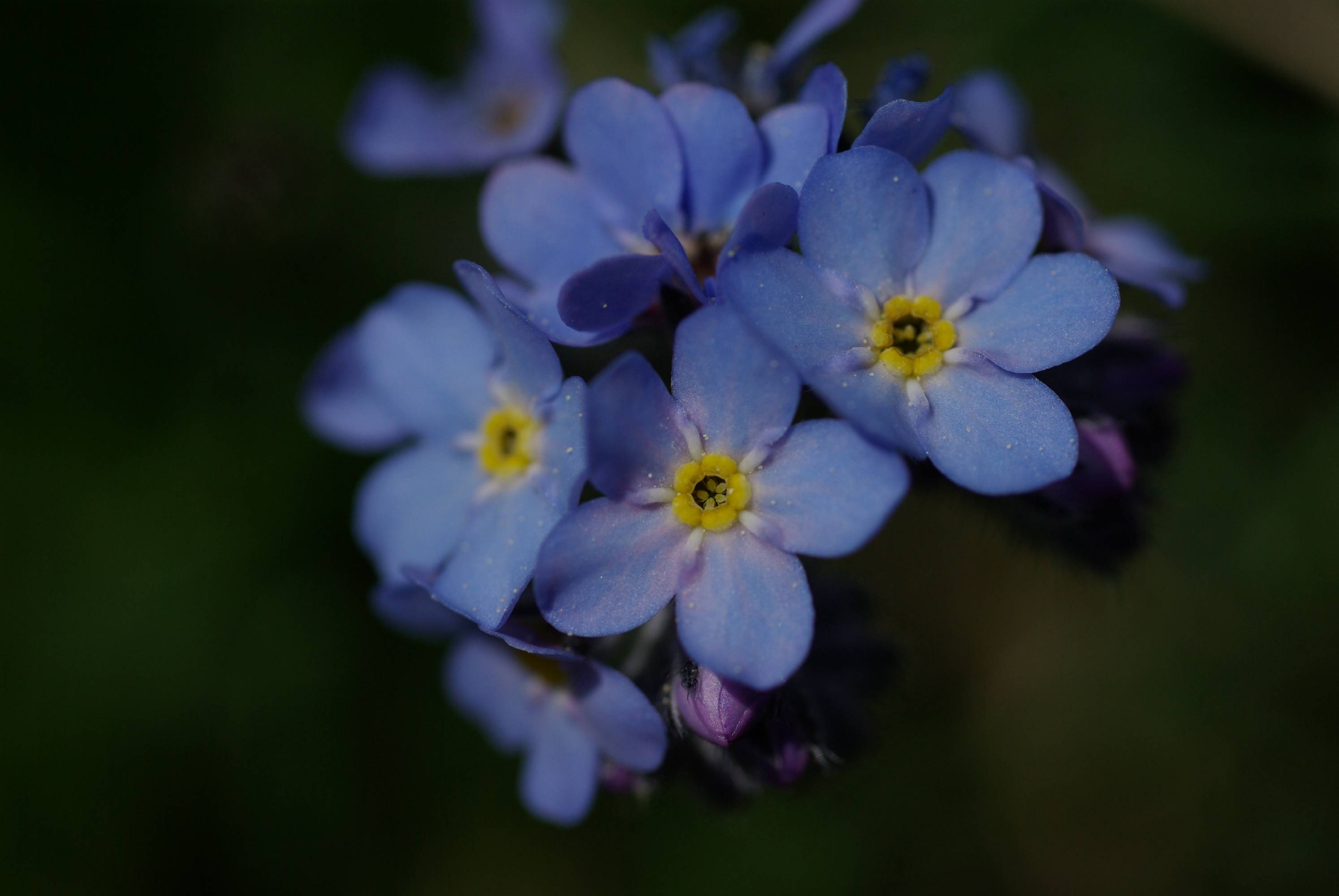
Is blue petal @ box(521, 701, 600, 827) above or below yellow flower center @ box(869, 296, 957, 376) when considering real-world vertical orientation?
below

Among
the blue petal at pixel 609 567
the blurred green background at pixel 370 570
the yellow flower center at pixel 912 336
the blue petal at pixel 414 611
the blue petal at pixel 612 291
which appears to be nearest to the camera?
the blue petal at pixel 609 567

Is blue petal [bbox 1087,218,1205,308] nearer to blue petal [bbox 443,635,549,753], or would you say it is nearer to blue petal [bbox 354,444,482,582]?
blue petal [bbox 354,444,482,582]

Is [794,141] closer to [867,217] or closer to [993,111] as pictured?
[867,217]

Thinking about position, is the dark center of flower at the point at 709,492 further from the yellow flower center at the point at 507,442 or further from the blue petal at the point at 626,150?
the blue petal at the point at 626,150

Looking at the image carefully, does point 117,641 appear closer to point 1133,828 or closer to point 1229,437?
point 1133,828

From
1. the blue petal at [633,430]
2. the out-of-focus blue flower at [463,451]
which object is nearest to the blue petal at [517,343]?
the out-of-focus blue flower at [463,451]

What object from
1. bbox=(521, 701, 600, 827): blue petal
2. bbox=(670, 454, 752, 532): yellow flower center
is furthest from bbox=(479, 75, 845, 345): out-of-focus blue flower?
bbox=(521, 701, 600, 827): blue petal

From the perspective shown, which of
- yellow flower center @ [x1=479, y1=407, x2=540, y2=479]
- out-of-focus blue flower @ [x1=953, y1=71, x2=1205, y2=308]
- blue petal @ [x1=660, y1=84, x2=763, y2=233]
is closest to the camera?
blue petal @ [x1=660, y1=84, x2=763, y2=233]

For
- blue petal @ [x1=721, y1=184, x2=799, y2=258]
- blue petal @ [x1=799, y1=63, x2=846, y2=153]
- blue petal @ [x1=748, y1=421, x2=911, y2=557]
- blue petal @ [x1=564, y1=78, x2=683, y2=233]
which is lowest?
blue petal @ [x1=748, y1=421, x2=911, y2=557]
